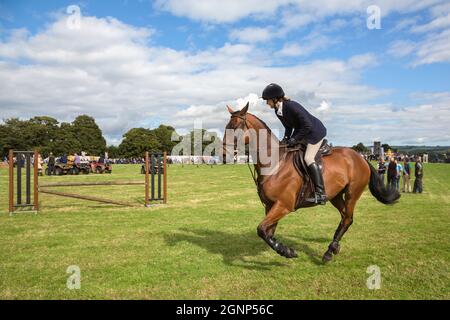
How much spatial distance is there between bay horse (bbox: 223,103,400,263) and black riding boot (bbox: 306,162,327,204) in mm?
254

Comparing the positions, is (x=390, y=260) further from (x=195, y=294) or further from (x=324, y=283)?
(x=195, y=294)

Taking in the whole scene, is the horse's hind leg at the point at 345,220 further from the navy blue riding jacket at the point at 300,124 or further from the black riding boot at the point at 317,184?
the navy blue riding jacket at the point at 300,124

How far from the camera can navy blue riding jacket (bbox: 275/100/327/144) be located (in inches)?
270

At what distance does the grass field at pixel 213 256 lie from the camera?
5633 mm

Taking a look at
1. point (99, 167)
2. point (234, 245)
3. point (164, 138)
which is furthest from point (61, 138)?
point (234, 245)

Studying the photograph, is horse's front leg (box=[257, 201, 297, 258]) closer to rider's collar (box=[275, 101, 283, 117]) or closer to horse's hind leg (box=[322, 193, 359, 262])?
horse's hind leg (box=[322, 193, 359, 262])

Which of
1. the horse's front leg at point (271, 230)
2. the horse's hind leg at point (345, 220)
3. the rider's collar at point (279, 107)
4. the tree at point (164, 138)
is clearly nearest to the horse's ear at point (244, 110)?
the rider's collar at point (279, 107)

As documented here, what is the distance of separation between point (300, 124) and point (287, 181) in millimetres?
1125

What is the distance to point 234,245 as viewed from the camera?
28.2ft

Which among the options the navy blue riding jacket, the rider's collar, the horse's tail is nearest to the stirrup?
the navy blue riding jacket

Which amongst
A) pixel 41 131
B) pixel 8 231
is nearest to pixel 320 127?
pixel 8 231
